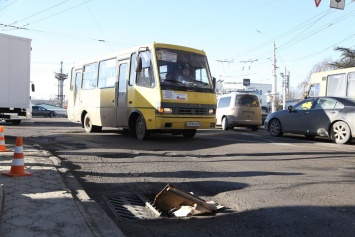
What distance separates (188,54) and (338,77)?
8915mm

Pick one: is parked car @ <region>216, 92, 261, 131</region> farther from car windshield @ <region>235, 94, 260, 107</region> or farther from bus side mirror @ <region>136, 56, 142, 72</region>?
bus side mirror @ <region>136, 56, 142, 72</region>

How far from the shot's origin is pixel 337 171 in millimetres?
6566

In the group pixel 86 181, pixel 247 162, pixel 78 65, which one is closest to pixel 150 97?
pixel 247 162

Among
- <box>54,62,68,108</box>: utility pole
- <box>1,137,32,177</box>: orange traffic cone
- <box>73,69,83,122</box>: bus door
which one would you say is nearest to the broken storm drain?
<box>1,137,32,177</box>: orange traffic cone

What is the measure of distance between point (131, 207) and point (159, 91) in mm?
6212

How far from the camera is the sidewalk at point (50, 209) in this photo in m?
3.52

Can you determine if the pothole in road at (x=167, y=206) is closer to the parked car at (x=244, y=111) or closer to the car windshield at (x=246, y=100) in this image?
the parked car at (x=244, y=111)

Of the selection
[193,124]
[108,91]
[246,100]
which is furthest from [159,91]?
[246,100]

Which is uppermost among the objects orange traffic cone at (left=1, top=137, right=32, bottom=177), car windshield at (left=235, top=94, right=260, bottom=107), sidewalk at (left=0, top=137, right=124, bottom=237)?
car windshield at (left=235, top=94, right=260, bottom=107)

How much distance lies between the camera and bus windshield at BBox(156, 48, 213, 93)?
35.6ft

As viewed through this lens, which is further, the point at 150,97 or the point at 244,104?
the point at 244,104

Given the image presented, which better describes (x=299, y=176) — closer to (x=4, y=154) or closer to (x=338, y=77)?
(x=4, y=154)

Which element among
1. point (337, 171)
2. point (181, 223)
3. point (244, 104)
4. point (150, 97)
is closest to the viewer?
point (181, 223)

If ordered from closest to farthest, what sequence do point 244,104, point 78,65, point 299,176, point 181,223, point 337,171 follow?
point 181,223 → point 299,176 → point 337,171 → point 78,65 → point 244,104
